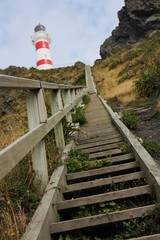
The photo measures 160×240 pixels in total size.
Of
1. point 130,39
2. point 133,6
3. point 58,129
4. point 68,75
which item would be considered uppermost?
point 133,6

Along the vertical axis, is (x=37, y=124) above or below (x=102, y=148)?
above

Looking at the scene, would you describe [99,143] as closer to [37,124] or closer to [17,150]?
[37,124]

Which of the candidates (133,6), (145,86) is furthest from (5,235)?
(133,6)

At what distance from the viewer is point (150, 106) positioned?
1027 centimetres

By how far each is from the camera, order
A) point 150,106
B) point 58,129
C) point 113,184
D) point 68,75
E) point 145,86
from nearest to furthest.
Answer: point 113,184
point 58,129
point 150,106
point 145,86
point 68,75

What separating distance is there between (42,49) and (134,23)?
15.6m

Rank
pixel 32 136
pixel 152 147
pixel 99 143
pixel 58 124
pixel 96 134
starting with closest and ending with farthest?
pixel 32 136
pixel 152 147
pixel 58 124
pixel 99 143
pixel 96 134

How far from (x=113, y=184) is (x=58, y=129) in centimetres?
198

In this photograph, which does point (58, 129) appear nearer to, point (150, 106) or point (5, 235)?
point (5, 235)

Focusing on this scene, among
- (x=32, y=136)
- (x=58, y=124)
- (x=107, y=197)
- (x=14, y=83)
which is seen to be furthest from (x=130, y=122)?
(x=14, y=83)

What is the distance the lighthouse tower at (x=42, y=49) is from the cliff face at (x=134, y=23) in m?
9.87

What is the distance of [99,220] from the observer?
3.25 metres

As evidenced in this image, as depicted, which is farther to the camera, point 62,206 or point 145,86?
point 145,86

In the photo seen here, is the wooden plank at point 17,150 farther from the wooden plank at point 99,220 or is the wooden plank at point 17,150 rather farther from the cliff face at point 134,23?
the cliff face at point 134,23
